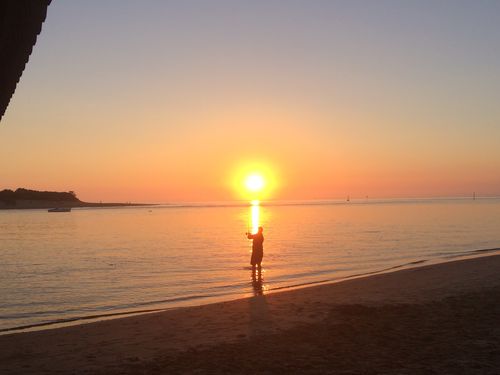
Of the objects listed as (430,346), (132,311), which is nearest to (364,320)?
(430,346)

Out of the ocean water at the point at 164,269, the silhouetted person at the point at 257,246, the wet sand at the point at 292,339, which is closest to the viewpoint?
the wet sand at the point at 292,339

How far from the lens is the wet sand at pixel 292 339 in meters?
8.00

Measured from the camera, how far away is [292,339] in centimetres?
966

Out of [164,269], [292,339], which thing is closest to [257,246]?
[164,269]

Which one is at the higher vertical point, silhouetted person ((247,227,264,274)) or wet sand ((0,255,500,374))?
silhouetted person ((247,227,264,274))

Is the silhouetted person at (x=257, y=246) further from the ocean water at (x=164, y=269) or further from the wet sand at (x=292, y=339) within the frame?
the wet sand at (x=292, y=339)

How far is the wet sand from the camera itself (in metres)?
8.00

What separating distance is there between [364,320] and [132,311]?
7754 millimetres

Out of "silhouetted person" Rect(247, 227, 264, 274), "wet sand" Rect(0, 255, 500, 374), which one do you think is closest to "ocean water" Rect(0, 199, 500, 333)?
"silhouetted person" Rect(247, 227, 264, 274)

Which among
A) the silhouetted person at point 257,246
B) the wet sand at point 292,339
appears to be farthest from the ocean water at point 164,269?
the wet sand at point 292,339

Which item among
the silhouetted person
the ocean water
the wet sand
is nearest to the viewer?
the wet sand

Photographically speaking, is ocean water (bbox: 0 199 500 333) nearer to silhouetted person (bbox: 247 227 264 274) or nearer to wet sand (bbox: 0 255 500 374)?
silhouetted person (bbox: 247 227 264 274)

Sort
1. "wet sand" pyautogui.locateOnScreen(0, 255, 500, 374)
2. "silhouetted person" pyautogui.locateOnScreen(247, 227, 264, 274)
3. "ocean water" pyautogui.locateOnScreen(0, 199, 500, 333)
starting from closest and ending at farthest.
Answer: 1. "wet sand" pyautogui.locateOnScreen(0, 255, 500, 374)
2. "ocean water" pyautogui.locateOnScreen(0, 199, 500, 333)
3. "silhouetted person" pyautogui.locateOnScreen(247, 227, 264, 274)

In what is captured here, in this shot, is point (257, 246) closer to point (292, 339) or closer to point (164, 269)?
point (164, 269)
